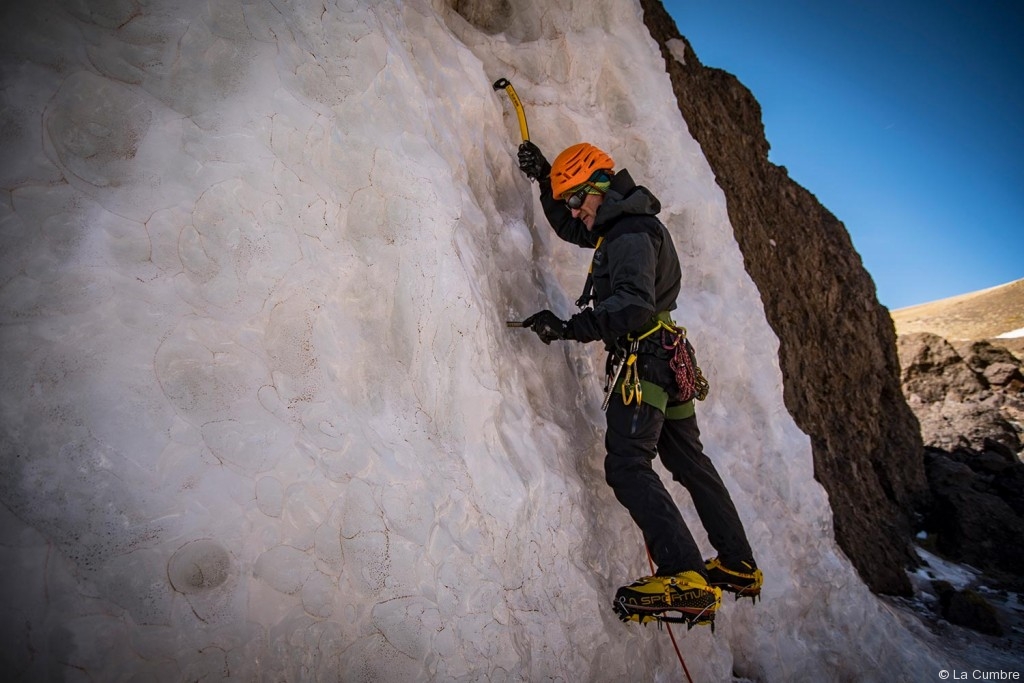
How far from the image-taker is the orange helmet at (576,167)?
384cm

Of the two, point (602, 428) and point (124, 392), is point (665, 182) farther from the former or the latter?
point (124, 392)

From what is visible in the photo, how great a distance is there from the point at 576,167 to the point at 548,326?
43.3 inches

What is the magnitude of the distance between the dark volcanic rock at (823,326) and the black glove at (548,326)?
3726 mm

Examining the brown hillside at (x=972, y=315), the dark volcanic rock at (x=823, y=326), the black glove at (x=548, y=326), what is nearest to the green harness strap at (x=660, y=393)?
the black glove at (x=548, y=326)

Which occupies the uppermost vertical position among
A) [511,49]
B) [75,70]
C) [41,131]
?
[511,49]

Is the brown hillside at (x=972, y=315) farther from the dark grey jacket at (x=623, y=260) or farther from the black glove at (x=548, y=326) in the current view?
the black glove at (x=548, y=326)

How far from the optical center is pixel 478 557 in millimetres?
2816

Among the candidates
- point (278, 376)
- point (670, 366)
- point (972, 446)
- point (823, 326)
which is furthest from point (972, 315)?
point (278, 376)

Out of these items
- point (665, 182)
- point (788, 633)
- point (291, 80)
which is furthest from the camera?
point (665, 182)

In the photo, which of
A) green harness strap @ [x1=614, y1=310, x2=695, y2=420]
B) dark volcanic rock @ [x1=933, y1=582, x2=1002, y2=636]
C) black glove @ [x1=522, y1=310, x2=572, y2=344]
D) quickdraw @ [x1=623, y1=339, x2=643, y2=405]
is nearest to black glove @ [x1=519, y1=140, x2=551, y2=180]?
black glove @ [x1=522, y1=310, x2=572, y2=344]

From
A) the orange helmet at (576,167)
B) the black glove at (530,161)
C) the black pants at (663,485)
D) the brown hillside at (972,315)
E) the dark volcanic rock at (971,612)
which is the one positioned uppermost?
the brown hillside at (972,315)

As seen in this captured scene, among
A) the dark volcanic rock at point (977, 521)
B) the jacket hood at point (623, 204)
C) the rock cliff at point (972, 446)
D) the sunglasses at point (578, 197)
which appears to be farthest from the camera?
the rock cliff at point (972, 446)

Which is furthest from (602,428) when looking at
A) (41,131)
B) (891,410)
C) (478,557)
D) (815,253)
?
(891,410)

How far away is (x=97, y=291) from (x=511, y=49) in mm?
3687
